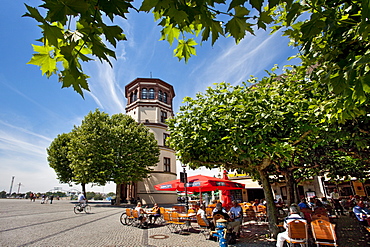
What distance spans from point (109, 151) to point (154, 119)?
11330 millimetres

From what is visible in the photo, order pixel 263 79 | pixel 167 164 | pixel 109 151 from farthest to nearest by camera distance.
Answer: pixel 167 164 < pixel 109 151 < pixel 263 79

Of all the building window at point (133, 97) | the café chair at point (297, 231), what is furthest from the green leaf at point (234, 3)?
the building window at point (133, 97)

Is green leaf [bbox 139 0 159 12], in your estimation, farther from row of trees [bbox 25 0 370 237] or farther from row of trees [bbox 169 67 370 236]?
row of trees [bbox 169 67 370 236]

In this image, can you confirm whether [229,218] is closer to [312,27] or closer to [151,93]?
[312,27]

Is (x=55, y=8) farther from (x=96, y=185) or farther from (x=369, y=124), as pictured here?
(x=96, y=185)

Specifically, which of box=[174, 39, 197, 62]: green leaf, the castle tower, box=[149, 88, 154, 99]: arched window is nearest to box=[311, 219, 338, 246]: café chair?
box=[174, 39, 197, 62]: green leaf

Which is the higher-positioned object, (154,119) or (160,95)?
(160,95)

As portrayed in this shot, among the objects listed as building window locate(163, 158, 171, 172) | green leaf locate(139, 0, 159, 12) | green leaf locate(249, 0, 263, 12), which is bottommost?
green leaf locate(249, 0, 263, 12)

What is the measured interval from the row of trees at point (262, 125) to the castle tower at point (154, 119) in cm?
2548

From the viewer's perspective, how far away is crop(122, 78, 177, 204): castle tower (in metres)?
32.8

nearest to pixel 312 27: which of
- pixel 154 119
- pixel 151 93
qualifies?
pixel 154 119

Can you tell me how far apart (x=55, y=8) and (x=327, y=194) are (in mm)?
32655

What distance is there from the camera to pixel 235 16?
6.42 feet

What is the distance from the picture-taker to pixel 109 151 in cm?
2647
